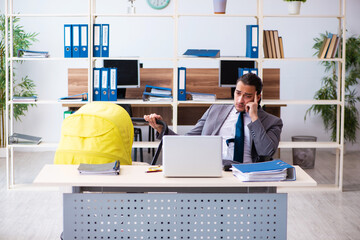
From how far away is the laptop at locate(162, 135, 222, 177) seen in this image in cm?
248

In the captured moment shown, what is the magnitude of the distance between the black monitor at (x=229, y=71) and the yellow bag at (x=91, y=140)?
303 cm

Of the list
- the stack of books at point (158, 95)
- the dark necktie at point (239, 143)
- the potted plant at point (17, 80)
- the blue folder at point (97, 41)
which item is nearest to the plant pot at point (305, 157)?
the stack of books at point (158, 95)

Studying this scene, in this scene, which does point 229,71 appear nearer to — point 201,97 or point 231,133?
point 201,97

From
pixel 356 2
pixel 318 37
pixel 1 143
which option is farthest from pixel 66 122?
pixel 356 2

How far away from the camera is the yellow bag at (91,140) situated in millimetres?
3041

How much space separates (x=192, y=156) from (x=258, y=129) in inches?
33.8

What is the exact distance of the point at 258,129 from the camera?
324cm

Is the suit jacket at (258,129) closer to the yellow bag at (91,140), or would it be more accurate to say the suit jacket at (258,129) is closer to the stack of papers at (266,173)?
the yellow bag at (91,140)

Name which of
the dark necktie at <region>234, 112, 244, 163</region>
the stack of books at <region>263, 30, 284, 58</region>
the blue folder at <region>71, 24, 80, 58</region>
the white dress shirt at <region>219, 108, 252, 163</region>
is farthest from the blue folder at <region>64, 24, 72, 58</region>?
the dark necktie at <region>234, 112, 244, 163</region>

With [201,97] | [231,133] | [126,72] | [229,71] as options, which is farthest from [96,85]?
[231,133]

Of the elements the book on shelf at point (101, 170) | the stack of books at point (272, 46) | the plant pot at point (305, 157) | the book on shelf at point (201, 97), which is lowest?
the plant pot at point (305, 157)

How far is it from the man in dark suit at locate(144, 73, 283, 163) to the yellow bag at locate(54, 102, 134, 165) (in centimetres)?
22

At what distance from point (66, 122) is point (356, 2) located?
584cm

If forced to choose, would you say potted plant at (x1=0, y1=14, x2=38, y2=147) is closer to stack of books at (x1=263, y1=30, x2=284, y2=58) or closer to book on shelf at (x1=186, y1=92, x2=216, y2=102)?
book on shelf at (x1=186, y1=92, x2=216, y2=102)
